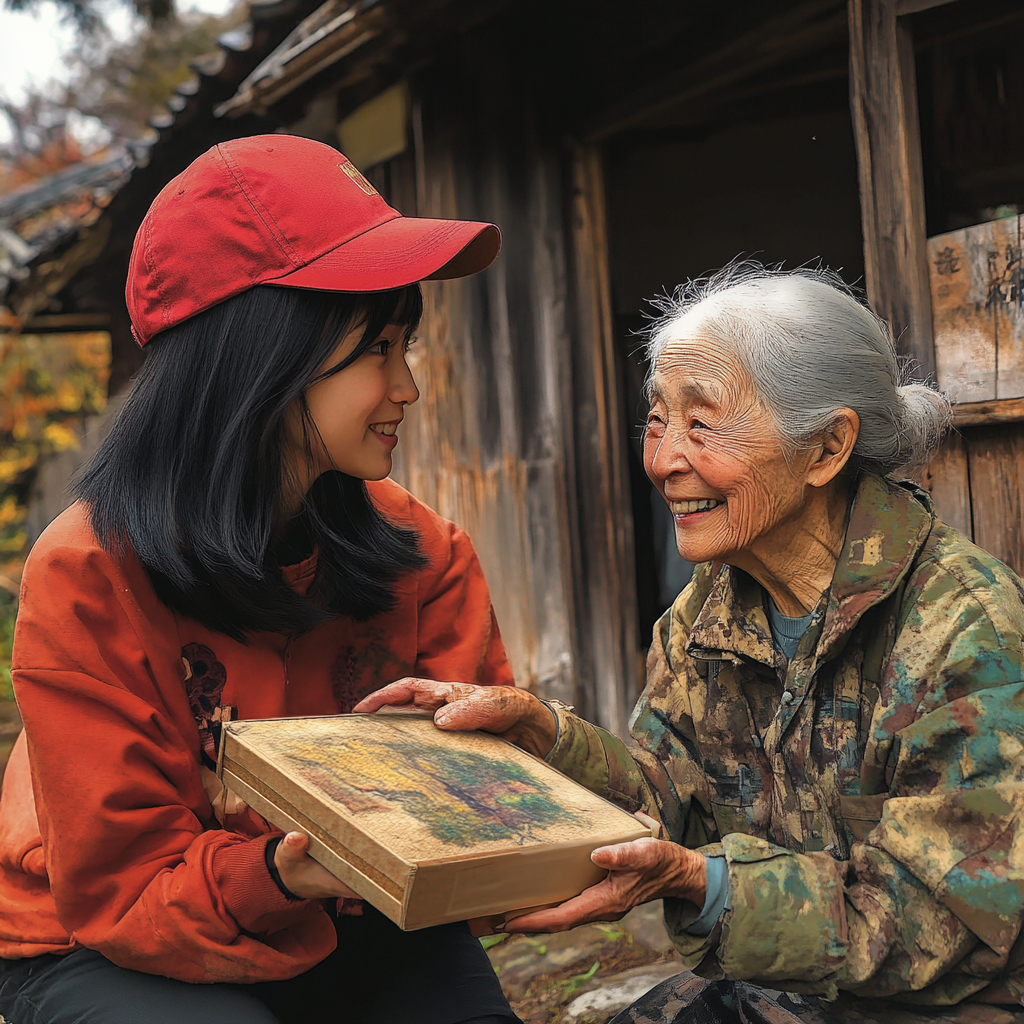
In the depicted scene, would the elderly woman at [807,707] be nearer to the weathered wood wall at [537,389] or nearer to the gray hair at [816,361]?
the gray hair at [816,361]

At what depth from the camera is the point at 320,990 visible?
2.05m

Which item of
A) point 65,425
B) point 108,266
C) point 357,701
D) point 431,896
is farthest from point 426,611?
point 65,425

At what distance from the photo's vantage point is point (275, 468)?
196 cm

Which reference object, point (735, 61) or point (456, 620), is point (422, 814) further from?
point (735, 61)

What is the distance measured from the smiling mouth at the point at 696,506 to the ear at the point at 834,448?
0.60 ft

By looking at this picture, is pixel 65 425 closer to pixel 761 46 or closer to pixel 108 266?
pixel 108 266

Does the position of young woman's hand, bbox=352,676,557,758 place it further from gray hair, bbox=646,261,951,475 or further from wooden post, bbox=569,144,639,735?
wooden post, bbox=569,144,639,735

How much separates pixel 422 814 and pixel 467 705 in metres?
0.45

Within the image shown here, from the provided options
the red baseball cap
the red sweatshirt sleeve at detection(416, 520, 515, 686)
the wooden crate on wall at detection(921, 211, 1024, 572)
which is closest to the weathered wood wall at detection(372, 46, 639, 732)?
the wooden crate on wall at detection(921, 211, 1024, 572)

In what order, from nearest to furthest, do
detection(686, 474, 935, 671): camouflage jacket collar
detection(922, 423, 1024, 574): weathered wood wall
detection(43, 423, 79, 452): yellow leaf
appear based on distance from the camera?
detection(686, 474, 935, 671): camouflage jacket collar < detection(922, 423, 1024, 574): weathered wood wall < detection(43, 423, 79, 452): yellow leaf

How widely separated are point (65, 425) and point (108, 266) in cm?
608

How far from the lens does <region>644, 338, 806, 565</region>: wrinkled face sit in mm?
1939

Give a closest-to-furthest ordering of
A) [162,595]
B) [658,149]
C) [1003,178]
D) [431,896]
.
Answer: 1. [431,896]
2. [162,595]
3. [1003,178]
4. [658,149]

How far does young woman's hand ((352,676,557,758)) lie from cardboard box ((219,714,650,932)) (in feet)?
0.32
